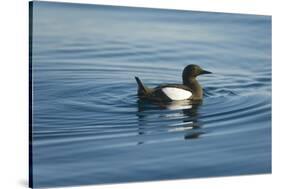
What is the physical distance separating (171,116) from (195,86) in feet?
1.00

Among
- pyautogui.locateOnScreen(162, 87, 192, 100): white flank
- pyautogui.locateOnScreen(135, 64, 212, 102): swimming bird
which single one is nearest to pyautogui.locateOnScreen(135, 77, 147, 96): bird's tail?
pyautogui.locateOnScreen(135, 64, 212, 102): swimming bird

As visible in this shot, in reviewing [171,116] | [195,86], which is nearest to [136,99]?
[171,116]

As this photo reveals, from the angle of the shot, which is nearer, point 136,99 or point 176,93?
point 136,99

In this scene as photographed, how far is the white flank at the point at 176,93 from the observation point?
527 centimetres

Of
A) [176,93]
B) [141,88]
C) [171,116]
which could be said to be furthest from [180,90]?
[141,88]

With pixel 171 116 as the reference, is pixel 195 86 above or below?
above

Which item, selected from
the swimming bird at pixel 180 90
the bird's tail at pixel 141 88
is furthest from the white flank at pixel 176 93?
the bird's tail at pixel 141 88

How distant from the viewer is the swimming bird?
520 centimetres

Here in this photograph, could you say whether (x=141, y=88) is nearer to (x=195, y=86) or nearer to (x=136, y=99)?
(x=136, y=99)

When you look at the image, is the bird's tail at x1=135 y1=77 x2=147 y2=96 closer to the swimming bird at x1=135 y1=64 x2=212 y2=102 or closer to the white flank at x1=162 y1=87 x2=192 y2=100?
the swimming bird at x1=135 y1=64 x2=212 y2=102

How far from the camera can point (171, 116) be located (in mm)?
5285

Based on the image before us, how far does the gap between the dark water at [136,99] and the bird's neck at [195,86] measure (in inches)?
2.1

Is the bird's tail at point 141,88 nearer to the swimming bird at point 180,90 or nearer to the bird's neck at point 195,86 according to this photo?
the swimming bird at point 180,90
